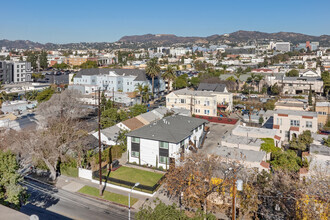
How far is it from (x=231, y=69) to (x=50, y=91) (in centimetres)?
9028

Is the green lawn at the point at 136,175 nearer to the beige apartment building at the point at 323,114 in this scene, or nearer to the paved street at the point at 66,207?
the paved street at the point at 66,207

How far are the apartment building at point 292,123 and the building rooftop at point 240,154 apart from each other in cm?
1022

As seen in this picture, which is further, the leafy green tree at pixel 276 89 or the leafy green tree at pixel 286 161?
the leafy green tree at pixel 276 89

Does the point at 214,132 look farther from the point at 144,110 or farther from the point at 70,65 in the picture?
the point at 70,65

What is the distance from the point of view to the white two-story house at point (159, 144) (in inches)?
1258

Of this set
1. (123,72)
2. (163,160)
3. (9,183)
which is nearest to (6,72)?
(123,72)

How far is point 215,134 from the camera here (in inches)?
1843

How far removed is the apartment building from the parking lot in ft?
29.1

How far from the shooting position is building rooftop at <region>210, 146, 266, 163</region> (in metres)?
28.8

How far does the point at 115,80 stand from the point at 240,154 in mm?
60609

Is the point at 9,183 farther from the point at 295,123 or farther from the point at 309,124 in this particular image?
the point at 309,124

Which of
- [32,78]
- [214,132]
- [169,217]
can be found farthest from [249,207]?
[32,78]

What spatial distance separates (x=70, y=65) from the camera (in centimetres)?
16775

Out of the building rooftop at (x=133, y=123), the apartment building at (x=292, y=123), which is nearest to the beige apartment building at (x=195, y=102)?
the building rooftop at (x=133, y=123)
